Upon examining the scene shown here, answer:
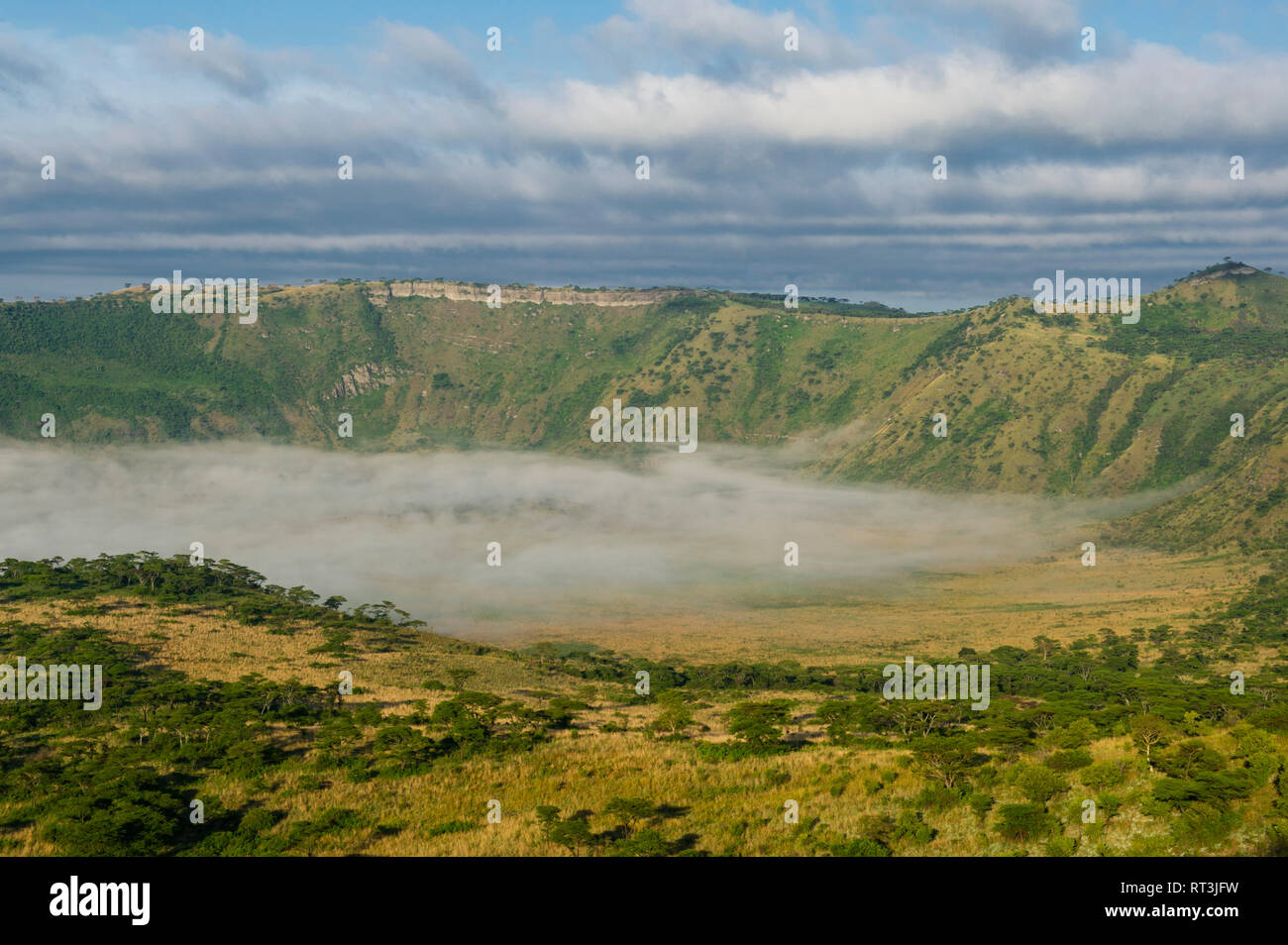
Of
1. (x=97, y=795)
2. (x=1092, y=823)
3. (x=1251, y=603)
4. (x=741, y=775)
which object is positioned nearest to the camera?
(x=1092, y=823)

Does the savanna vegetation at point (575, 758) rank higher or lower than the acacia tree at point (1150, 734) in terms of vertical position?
lower

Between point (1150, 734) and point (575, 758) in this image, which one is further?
point (575, 758)

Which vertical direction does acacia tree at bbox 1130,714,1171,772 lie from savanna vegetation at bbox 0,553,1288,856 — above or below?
above

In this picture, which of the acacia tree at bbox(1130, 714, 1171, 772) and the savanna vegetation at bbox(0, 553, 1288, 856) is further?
the acacia tree at bbox(1130, 714, 1171, 772)

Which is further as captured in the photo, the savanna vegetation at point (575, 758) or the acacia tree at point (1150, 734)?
the acacia tree at point (1150, 734)

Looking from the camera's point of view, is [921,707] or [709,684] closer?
[921,707]

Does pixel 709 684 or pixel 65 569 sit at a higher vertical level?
pixel 65 569

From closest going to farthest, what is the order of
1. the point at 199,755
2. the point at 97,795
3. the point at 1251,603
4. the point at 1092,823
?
1. the point at 1092,823
2. the point at 97,795
3. the point at 199,755
4. the point at 1251,603

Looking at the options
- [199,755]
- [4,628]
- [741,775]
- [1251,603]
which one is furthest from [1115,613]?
[4,628]

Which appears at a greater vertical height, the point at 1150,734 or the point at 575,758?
the point at 1150,734

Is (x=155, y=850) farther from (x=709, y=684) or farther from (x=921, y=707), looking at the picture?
(x=709, y=684)
